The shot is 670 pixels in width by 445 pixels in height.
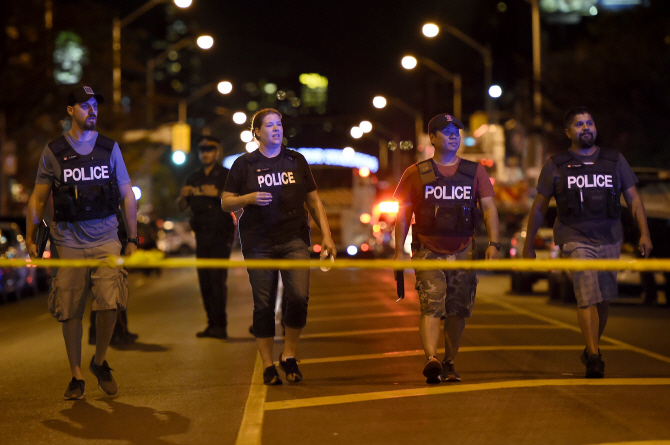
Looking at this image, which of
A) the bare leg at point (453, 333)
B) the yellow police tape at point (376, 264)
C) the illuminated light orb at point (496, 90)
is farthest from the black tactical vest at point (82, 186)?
the illuminated light orb at point (496, 90)

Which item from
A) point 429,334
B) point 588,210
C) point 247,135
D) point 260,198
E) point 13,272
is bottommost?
point 429,334

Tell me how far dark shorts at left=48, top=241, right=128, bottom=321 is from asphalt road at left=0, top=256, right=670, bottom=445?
0.63m

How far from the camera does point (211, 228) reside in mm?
9938

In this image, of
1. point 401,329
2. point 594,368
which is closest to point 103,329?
point 594,368

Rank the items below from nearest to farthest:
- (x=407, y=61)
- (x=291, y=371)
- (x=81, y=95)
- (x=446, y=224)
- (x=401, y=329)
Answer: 1. (x=81, y=95)
2. (x=446, y=224)
3. (x=291, y=371)
4. (x=401, y=329)
5. (x=407, y=61)

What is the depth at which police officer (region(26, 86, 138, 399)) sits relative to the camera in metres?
6.45

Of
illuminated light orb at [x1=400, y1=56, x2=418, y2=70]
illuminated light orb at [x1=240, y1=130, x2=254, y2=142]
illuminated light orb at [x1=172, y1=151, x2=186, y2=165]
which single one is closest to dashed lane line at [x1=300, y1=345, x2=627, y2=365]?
illuminated light orb at [x1=240, y1=130, x2=254, y2=142]

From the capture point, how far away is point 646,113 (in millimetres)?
28344

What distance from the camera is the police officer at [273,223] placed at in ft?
22.7

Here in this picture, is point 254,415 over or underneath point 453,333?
underneath

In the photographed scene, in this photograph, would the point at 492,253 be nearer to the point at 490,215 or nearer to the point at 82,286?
the point at 490,215

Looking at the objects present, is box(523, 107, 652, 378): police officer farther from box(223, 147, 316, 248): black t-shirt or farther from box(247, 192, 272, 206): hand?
box(247, 192, 272, 206): hand

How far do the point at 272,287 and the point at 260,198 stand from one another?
723 millimetres

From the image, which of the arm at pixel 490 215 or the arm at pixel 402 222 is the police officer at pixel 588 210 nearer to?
the arm at pixel 490 215
